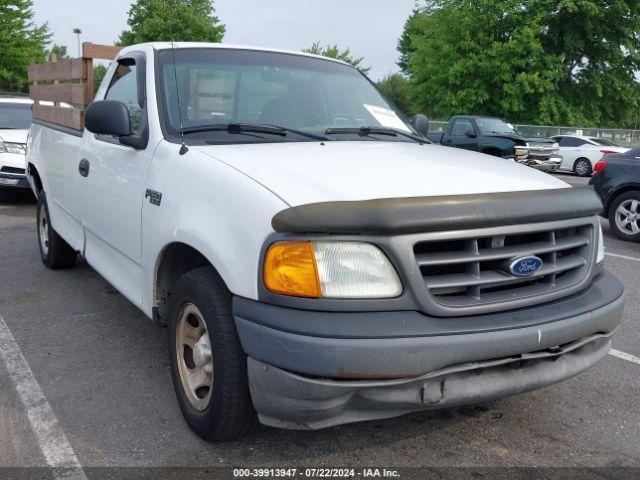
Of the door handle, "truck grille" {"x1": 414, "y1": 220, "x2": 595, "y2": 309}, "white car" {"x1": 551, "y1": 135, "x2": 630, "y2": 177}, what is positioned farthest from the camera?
"white car" {"x1": 551, "y1": 135, "x2": 630, "y2": 177}

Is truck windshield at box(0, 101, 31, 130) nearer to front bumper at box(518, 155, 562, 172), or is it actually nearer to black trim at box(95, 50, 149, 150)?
black trim at box(95, 50, 149, 150)

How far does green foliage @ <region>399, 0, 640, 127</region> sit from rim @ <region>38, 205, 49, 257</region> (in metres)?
27.2

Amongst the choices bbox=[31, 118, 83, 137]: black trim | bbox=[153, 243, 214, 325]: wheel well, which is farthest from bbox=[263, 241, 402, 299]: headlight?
bbox=[31, 118, 83, 137]: black trim

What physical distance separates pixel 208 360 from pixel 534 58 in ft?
99.1

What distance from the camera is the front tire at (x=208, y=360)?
2.39 m

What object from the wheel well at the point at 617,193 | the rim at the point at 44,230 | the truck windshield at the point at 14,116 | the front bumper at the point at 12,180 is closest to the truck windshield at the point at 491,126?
the wheel well at the point at 617,193

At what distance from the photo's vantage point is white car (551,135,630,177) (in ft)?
65.4

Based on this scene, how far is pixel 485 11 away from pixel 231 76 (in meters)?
29.9

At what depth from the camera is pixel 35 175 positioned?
19.4ft

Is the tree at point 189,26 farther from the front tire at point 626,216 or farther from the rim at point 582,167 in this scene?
the front tire at point 626,216

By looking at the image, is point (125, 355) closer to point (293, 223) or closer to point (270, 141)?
point (270, 141)

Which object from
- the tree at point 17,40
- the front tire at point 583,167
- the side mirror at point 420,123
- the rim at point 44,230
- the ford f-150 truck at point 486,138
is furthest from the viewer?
the tree at point 17,40

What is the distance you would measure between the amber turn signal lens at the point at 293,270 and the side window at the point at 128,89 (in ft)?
5.09

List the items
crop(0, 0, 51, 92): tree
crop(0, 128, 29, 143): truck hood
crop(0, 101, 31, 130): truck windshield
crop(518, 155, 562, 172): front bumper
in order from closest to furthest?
crop(0, 128, 29, 143): truck hood < crop(0, 101, 31, 130): truck windshield < crop(518, 155, 562, 172): front bumper < crop(0, 0, 51, 92): tree
